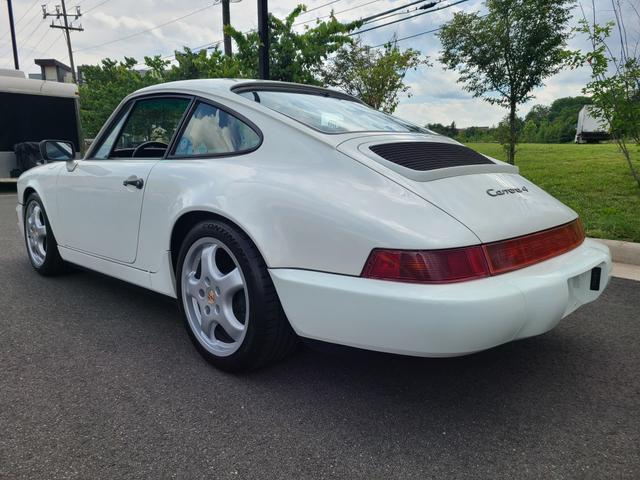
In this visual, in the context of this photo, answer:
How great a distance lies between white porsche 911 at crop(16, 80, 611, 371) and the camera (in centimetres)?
175

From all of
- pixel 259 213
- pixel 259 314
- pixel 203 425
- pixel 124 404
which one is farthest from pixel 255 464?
pixel 259 213

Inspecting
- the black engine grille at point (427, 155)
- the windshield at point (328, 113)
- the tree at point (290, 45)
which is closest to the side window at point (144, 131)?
the windshield at point (328, 113)

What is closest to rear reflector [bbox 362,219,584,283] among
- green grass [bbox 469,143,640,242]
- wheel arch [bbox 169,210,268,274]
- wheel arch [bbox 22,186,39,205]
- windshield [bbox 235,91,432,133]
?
wheel arch [bbox 169,210,268,274]

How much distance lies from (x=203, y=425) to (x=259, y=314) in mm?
487

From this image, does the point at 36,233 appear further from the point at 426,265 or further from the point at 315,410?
the point at 426,265

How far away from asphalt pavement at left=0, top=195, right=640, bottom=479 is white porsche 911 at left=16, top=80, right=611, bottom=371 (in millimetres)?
290

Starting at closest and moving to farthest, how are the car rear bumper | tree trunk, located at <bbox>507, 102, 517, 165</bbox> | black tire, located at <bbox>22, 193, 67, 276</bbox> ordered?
1. the car rear bumper
2. black tire, located at <bbox>22, 193, 67, 276</bbox>
3. tree trunk, located at <bbox>507, 102, 517, 165</bbox>

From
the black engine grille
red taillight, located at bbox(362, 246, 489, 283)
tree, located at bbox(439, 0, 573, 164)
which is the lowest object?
red taillight, located at bbox(362, 246, 489, 283)

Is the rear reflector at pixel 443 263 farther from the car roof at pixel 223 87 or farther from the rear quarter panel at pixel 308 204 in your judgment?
the car roof at pixel 223 87

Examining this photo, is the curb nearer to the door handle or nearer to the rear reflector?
the rear reflector

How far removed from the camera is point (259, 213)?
207cm

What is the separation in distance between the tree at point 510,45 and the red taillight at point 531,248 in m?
7.49

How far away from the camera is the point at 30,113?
37.8 feet

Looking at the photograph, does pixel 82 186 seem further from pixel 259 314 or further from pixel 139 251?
pixel 259 314
